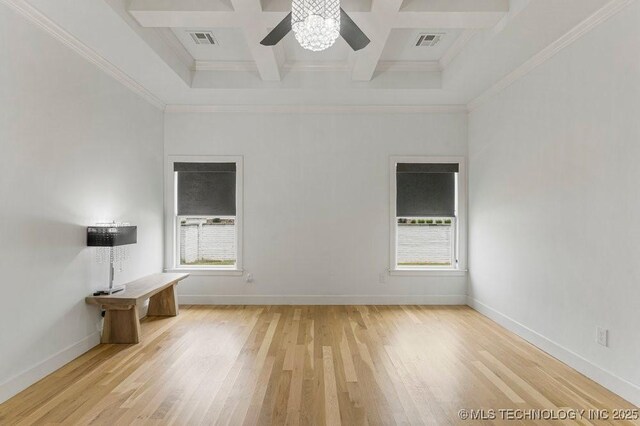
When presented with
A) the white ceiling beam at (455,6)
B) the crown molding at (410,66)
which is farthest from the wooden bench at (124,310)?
the crown molding at (410,66)

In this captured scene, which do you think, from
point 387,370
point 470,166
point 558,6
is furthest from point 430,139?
point 387,370

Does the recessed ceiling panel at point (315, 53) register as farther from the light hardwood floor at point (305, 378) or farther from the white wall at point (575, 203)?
the light hardwood floor at point (305, 378)

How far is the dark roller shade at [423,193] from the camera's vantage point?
18.1 ft

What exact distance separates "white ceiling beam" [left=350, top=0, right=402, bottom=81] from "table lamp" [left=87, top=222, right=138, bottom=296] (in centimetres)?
307

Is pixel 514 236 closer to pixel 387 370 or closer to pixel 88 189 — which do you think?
pixel 387 370

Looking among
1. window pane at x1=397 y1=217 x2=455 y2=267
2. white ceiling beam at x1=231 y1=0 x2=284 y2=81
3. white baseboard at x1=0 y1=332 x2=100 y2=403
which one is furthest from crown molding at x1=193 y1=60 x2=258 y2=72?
white baseboard at x1=0 y1=332 x2=100 y2=403

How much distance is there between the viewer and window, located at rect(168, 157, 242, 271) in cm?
545

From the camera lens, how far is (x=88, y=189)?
11.9 feet

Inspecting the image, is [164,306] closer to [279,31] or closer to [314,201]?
[314,201]

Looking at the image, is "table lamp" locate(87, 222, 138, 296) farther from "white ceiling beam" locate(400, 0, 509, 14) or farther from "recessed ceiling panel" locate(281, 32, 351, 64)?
"white ceiling beam" locate(400, 0, 509, 14)

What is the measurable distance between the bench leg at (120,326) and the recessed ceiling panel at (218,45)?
3.02 metres

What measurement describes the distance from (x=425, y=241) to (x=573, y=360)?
8.51 feet

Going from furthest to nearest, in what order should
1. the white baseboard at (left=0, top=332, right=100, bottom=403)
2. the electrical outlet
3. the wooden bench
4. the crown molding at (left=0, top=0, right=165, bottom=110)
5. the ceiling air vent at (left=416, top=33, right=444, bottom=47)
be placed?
the ceiling air vent at (left=416, top=33, right=444, bottom=47) < the wooden bench < the electrical outlet < the crown molding at (left=0, top=0, right=165, bottom=110) < the white baseboard at (left=0, top=332, right=100, bottom=403)

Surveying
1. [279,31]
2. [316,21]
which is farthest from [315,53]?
[316,21]
